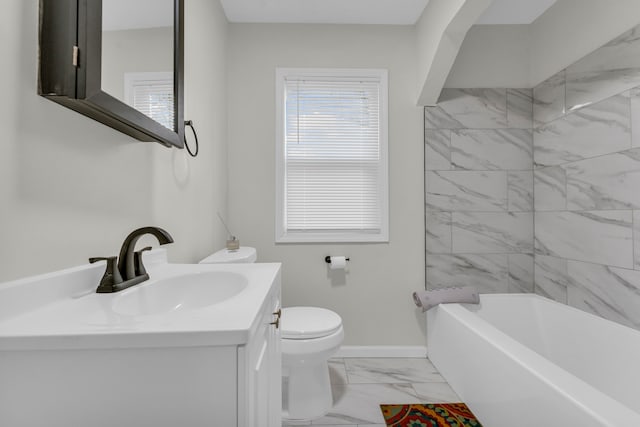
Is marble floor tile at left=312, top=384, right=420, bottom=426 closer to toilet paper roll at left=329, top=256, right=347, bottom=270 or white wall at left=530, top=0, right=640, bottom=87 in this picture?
toilet paper roll at left=329, top=256, right=347, bottom=270

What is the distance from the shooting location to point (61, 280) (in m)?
0.80

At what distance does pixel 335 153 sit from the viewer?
2.46 m

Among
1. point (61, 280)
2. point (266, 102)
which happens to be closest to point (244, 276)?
point (61, 280)

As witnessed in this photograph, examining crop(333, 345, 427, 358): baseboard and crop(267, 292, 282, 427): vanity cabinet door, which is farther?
crop(333, 345, 427, 358): baseboard

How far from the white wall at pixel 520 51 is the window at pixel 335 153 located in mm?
652

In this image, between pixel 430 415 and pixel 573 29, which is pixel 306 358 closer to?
pixel 430 415

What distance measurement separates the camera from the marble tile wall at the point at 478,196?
96.5 inches

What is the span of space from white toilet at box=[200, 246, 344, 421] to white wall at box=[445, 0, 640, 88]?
6.51 ft

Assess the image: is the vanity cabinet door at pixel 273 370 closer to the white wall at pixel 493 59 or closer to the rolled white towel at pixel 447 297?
the rolled white towel at pixel 447 297

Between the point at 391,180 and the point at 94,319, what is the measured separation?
82.8 inches

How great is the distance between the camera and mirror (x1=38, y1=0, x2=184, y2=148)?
2.46 ft

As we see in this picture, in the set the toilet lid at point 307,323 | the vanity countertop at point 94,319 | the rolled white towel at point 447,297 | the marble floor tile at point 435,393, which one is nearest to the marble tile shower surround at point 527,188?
the rolled white towel at point 447,297

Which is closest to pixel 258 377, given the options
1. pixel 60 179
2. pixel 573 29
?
pixel 60 179

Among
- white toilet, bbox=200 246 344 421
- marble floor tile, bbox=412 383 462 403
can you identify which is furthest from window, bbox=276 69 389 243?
marble floor tile, bbox=412 383 462 403
